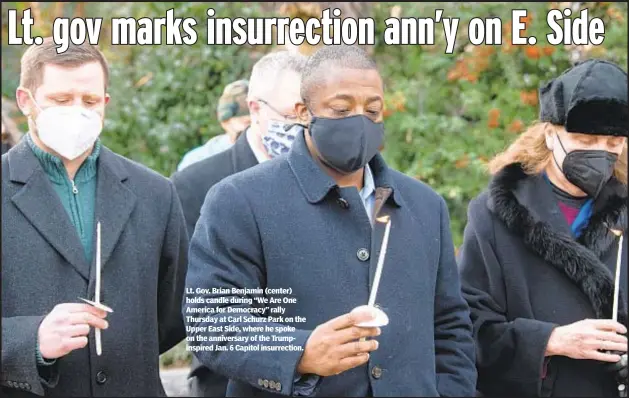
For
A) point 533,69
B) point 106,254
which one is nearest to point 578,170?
point 106,254

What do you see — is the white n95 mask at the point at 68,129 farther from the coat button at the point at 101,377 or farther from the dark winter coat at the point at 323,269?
the coat button at the point at 101,377

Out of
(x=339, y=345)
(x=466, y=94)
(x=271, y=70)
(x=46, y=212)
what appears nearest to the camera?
(x=339, y=345)

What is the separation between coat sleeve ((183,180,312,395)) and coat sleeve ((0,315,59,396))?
47cm

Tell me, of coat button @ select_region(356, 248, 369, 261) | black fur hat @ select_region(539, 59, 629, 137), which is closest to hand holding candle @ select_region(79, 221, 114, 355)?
coat button @ select_region(356, 248, 369, 261)

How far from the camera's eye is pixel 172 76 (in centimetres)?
857

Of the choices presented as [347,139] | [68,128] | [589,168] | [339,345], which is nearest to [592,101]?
[589,168]

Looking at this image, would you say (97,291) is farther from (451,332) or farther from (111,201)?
(451,332)

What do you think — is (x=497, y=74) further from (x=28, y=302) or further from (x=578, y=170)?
(x=28, y=302)

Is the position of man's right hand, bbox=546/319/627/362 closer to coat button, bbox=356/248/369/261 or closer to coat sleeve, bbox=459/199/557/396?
coat sleeve, bbox=459/199/557/396

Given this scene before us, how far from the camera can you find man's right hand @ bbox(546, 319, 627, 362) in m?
3.76

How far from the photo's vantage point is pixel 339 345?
118 inches

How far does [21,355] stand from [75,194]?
0.59 m

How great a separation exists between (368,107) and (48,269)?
1.11 meters

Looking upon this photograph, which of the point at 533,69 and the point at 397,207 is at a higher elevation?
the point at 533,69
